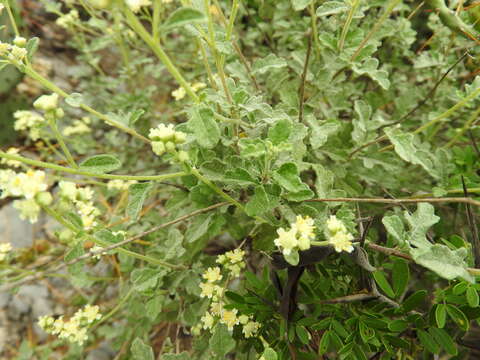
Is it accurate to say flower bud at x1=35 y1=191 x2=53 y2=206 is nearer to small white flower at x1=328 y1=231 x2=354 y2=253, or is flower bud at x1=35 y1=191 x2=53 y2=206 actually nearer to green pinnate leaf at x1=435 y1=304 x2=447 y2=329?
small white flower at x1=328 y1=231 x2=354 y2=253

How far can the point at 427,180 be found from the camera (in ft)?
4.26

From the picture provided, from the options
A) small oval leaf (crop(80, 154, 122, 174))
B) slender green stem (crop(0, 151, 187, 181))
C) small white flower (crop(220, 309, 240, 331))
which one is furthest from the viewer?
small white flower (crop(220, 309, 240, 331))

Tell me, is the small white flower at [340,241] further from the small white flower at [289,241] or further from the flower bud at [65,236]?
the flower bud at [65,236]

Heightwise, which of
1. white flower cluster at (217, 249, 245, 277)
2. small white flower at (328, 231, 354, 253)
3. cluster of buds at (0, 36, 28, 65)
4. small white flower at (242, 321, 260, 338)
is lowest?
small white flower at (242, 321, 260, 338)

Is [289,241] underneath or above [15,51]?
underneath

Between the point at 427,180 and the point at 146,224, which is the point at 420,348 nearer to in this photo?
the point at 427,180

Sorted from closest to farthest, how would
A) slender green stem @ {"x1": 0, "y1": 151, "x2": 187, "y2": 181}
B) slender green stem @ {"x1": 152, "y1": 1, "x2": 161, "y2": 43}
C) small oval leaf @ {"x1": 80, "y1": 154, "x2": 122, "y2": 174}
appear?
slender green stem @ {"x1": 152, "y1": 1, "x2": 161, "y2": 43}
slender green stem @ {"x1": 0, "y1": 151, "x2": 187, "y2": 181}
small oval leaf @ {"x1": 80, "y1": 154, "x2": 122, "y2": 174}

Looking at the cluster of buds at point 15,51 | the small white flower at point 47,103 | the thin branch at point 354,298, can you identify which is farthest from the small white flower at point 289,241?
the cluster of buds at point 15,51

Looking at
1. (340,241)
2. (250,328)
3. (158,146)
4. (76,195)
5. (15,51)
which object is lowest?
(250,328)

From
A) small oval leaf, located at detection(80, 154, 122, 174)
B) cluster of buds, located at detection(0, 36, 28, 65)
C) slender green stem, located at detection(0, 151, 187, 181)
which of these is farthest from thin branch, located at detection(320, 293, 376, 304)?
cluster of buds, located at detection(0, 36, 28, 65)

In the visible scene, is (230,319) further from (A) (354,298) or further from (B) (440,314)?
(B) (440,314)

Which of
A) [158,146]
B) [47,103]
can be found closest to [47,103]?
[47,103]

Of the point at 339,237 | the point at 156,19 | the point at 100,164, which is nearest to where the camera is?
the point at 156,19

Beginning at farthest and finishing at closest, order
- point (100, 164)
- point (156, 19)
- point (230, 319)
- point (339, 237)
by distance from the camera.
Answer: point (230, 319) → point (100, 164) → point (339, 237) → point (156, 19)
